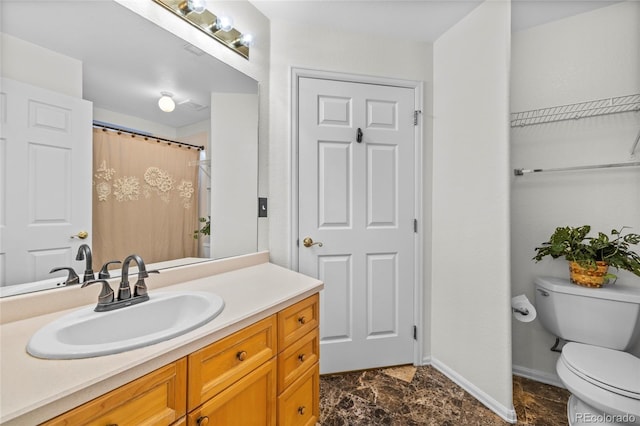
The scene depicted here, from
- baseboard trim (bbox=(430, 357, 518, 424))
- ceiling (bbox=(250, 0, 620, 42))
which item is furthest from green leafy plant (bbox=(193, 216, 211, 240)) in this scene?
baseboard trim (bbox=(430, 357, 518, 424))

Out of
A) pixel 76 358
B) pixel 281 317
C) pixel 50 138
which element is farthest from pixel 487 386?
pixel 50 138

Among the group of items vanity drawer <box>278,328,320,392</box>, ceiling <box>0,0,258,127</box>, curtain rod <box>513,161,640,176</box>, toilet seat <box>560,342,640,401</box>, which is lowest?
toilet seat <box>560,342,640,401</box>

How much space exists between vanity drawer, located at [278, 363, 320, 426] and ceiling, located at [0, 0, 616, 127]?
4.39 ft

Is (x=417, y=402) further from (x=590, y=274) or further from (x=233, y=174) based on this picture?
(x=233, y=174)

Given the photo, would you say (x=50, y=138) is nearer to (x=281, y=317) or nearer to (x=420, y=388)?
(x=281, y=317)

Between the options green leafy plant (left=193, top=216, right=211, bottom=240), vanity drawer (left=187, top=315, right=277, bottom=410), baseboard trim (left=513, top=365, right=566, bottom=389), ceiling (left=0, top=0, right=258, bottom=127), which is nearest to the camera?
vanity drawer (left=187, top=315, right=277, bottom=410)

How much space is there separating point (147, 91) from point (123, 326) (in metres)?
0.98

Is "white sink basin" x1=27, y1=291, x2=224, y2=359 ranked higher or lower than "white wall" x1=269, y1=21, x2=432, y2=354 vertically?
lower

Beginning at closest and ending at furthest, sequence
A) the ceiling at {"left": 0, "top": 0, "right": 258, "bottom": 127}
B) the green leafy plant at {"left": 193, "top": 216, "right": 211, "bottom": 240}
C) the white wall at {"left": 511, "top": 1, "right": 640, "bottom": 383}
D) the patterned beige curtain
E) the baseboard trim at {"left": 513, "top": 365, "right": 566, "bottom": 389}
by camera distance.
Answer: the ceiling at {"left": 0, "top": 0, "right": 258, "bottom": 127} < the patterned beige curtain < the green leafy plant at {"left": 193, "top": 216, "right": 211, "bottom": 240} < the white wall at {"left": 511, "top": 1, "right": 640, "bottom": 383} < the baseboard trim at {"left": 513, "top": 365, "right": 566, "bottom": 389}

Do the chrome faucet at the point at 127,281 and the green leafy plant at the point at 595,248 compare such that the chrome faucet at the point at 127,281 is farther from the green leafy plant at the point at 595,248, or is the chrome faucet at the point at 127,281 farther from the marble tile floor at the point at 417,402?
the green leafy plant at the point at 595,248

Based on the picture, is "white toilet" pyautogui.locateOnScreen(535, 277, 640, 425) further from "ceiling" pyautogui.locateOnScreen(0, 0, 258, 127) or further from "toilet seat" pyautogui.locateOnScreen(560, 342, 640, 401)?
"ceiling" pyautogui.locateOnScreen(0, 0, 258, 127)

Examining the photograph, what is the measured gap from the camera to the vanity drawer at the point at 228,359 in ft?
2.61

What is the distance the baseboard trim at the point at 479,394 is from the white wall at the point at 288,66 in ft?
4.39

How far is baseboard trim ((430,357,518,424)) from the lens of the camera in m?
1.52
